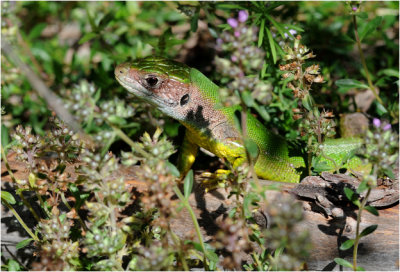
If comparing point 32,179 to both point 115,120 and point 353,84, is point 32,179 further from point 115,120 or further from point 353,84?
point 353,84

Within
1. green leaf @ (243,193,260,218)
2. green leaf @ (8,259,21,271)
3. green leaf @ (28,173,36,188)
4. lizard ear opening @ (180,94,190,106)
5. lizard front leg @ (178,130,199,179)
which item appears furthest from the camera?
lizard front leg @ (178,130,199,179)

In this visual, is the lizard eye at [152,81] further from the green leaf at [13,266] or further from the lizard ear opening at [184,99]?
the green leaf at [13,266]

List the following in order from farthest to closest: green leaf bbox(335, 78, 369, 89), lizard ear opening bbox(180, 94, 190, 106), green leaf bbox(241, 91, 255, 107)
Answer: lizard ear opening bbox(180, 94, 190, 106), green leaf bbox(335, 78, 369, 89), green leaf bbox(241, 91, 255, 107)

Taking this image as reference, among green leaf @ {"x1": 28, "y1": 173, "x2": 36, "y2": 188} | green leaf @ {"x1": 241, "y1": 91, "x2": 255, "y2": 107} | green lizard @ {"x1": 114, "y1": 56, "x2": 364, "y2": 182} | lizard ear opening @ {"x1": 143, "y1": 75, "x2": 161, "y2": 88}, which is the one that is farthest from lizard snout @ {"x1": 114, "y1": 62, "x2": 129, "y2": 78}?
green leaf @ {"x1": 241, "y1": 91, "x2": 255, "y2": 107}

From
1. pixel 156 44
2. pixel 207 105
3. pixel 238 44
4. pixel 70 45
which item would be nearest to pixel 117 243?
pixel 238 44

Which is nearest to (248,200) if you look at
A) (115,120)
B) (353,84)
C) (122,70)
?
(115,120)

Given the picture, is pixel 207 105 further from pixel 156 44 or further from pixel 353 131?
pixel 353 131

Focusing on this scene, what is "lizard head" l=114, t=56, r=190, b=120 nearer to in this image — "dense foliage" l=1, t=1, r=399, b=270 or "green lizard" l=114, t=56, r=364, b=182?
"green lizard" l=114, t=56, r=364, b=182

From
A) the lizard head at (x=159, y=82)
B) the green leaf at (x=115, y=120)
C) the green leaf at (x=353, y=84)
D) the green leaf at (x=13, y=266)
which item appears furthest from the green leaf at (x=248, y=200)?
the green leaf at (x=13, y=266)
